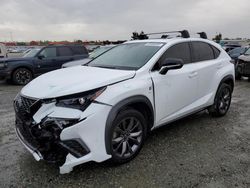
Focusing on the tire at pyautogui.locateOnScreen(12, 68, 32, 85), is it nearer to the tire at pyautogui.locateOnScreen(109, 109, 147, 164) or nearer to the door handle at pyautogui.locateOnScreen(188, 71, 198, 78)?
the door handle at pyautogui.locateOnScreen(188, 71, 198, 78)

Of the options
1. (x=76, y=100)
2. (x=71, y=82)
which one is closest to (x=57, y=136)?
(x=76, y=100)

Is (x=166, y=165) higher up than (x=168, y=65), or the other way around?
(x=168, y=65)

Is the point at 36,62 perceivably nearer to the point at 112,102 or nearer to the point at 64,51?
the point at 64,51

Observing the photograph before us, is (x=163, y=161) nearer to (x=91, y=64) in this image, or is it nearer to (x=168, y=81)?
(x=168, y=81)

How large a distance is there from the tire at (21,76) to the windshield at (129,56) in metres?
7.16

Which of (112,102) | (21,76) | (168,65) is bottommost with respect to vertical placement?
(21,76)

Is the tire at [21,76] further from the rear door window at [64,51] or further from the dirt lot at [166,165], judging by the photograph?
the dirt lot at [166,165]

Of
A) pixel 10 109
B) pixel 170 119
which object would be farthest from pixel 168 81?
pixel 10 109

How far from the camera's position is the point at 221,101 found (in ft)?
17.4

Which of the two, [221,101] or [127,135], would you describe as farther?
[221,101]

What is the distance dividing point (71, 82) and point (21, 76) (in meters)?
8.51

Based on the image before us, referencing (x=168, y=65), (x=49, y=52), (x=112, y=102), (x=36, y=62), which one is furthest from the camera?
(x=49, y=52)

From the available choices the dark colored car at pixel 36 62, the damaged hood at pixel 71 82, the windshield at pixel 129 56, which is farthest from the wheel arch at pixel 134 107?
the dark colored car at pixel 36 62

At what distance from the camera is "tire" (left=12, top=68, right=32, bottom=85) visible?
1055 cm
